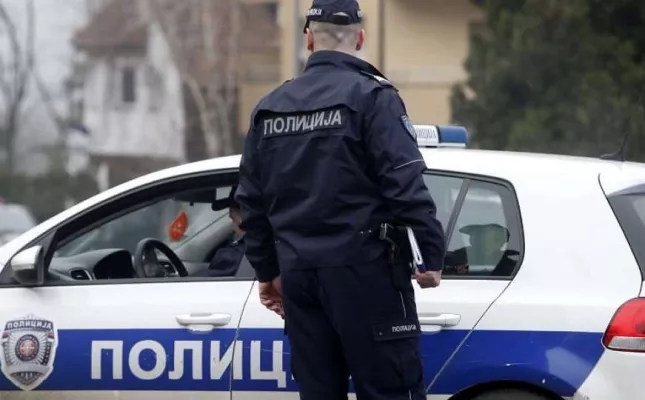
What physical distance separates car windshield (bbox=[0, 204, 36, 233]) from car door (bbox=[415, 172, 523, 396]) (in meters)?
16.5

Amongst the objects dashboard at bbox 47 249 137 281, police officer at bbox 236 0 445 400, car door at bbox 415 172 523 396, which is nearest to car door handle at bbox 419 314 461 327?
car door at bbox 415 172 523 396

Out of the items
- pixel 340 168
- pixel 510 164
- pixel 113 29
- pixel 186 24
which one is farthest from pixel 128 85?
pixel 340 168

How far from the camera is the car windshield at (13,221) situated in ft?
65.9

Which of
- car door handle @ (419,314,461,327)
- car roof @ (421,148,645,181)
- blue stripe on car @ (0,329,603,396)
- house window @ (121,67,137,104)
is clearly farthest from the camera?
house window @ (121,67,137,104)

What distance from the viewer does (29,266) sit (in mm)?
4520

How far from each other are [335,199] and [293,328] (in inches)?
17.0

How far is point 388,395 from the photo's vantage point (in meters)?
3.54

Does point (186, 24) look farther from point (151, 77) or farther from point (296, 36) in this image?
point (296, 36)

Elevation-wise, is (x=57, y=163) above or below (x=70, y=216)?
below

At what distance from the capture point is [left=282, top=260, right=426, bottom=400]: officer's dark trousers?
11.5 feet

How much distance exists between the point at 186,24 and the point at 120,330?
118 feet

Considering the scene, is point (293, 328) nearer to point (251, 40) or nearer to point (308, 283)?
point (308, 283)

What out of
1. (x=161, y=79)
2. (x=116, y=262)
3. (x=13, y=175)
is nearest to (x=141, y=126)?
(x=161, y=79)

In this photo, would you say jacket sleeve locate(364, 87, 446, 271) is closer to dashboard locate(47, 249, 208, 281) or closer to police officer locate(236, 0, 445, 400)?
police officer locate(236, 0, 445, 400)
